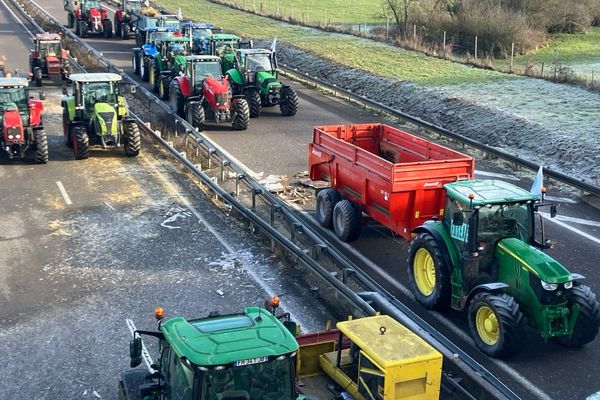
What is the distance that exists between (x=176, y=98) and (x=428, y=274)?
612 inches

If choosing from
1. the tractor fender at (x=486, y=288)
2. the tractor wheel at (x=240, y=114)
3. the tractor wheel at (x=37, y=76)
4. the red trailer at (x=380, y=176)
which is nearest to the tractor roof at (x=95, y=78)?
the tractor wheel at (x=240, y=114)

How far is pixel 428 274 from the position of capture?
1349 cm

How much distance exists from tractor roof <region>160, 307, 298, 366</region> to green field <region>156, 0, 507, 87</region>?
2353cm

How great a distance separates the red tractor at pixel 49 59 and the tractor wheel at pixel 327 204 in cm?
1981

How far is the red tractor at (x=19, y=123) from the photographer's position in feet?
69.5

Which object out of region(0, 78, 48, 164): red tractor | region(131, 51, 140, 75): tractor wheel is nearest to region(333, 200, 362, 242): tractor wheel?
region(0, 78, 48, 164): red tractor

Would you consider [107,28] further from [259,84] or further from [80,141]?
[80,141]

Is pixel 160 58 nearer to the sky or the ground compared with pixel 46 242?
nearer to the sky

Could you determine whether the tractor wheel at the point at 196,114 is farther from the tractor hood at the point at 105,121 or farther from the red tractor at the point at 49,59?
the red tractor at the point at 49,59

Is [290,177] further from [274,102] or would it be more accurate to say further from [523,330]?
[523,330]

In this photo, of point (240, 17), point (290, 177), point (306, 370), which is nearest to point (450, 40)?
point (240, 17)

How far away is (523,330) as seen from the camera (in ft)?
38.0

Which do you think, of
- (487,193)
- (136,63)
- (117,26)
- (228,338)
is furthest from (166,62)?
(228,338)

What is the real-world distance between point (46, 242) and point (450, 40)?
29.7 meters
